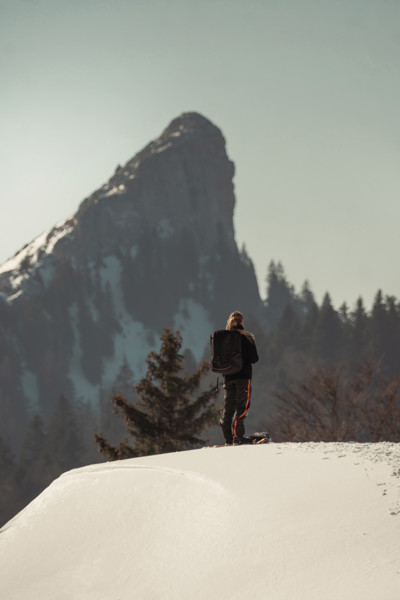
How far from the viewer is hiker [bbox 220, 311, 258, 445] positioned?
8.36 metres

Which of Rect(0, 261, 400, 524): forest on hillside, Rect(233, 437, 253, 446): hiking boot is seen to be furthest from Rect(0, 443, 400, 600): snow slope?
Rect(0, 261, 400, 524): forest on hillside

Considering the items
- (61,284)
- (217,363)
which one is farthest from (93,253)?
(217,363)

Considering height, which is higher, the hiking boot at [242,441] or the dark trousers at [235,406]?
the dark trousers at [235,406]

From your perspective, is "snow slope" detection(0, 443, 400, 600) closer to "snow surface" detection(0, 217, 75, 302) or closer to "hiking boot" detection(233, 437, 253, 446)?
"hiking boot" detection(233, 437, 253, 446)

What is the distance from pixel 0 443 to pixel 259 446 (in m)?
64.1

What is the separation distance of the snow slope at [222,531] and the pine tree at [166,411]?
43.5 ft

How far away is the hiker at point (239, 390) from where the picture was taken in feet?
27.4

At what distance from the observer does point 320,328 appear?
91250 millimetres

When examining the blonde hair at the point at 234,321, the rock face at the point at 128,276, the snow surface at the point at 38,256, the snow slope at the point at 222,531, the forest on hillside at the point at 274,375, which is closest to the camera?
the snow slope at the point at 222,531

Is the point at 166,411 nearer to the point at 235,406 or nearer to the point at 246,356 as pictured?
the point at 235,406

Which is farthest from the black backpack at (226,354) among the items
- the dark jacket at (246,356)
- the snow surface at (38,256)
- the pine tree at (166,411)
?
the snow surface at (38,256)

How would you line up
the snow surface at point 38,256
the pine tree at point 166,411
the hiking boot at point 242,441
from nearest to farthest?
the hiking boot at point 242,441 < the pine tree at point 166,411 < the snow surface at point 38,256

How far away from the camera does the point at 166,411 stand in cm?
2022

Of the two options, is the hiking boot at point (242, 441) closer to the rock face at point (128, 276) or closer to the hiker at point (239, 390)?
the hiker at point (239, 390)
